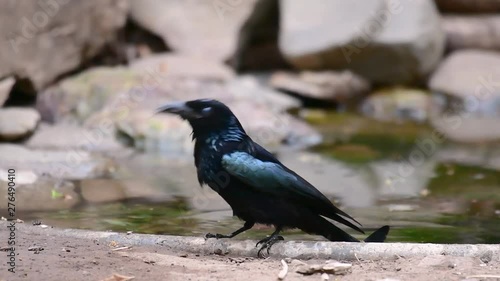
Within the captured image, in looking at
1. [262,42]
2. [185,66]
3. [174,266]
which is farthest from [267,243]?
[262,42]

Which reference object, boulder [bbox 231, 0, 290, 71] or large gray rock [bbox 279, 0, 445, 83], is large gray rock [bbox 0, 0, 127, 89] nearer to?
boulder [bbox 231, 0, 290, 71]

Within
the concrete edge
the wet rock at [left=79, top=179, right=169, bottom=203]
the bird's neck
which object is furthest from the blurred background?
the bird's neck

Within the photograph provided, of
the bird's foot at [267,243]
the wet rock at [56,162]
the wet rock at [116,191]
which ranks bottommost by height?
the bird's foot at [267,243]

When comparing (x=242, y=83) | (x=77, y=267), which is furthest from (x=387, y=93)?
(x=77, y=267)

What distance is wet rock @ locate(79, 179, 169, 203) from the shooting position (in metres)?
5.73

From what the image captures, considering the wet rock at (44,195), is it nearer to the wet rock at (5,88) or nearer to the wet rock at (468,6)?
the wet rock at (5,88)

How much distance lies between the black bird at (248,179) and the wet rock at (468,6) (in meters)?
8.29

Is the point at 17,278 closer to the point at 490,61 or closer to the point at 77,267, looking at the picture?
the point at 77,267

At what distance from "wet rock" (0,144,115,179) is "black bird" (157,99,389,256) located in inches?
108

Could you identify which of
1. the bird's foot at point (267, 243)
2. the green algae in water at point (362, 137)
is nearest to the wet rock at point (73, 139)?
the green algae in water at point (362, 137)

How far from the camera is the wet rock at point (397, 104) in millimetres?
10266

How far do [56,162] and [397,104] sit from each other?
5046mm

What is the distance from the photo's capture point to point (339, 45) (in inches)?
405

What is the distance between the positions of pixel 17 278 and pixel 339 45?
A: 7695mm
